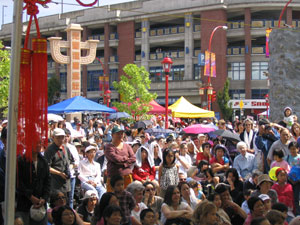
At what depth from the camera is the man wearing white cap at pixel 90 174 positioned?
9695 millimetres

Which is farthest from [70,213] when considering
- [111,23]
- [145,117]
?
[111,23]

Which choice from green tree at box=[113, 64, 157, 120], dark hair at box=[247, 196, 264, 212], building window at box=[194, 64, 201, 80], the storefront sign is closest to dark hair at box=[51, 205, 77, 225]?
dark hair at box=[247, 196, 264, 212]

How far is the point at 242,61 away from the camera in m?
51.2

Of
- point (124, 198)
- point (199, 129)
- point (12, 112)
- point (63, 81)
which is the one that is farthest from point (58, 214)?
point (63, 81)

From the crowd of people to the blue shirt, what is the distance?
0.02 m

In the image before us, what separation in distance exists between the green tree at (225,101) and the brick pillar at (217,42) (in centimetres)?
98

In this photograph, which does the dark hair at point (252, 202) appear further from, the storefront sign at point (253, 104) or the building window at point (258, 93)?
the building window at point (258, 93)

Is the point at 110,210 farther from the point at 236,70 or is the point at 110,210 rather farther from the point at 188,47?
the point at 188,47

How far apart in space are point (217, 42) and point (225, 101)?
21.0 ft

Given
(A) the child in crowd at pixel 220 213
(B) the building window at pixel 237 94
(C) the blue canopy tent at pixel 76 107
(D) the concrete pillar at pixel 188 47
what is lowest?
Answer: (A) the child in crowd at pixel 220 213

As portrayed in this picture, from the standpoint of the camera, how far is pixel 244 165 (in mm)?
10375

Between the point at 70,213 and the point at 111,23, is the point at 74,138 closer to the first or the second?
the point at 70,213

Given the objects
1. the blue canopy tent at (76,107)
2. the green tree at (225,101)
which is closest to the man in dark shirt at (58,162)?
the blue canopy tent at (76,107)

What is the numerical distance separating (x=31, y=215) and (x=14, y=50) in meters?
2.35
